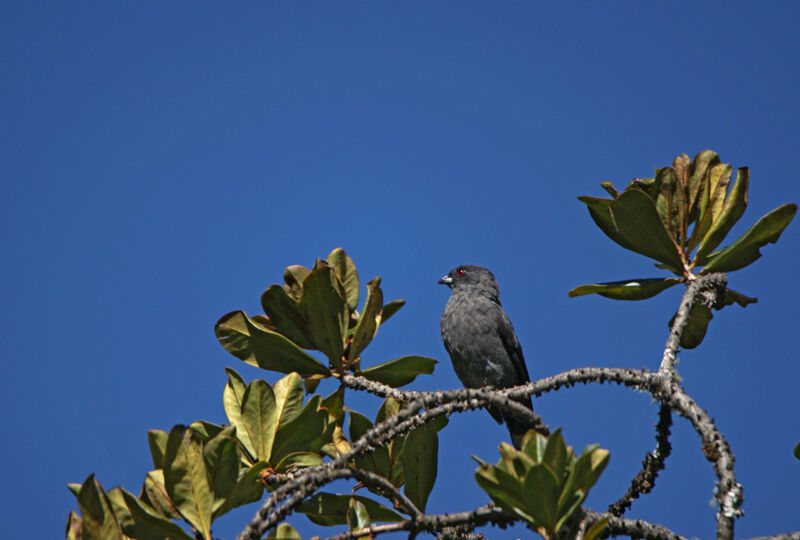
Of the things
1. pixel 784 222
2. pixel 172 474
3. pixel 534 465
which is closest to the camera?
pixel 534 465

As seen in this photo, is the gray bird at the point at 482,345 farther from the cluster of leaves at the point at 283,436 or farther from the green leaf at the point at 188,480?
the green leaf at the point at 188,480

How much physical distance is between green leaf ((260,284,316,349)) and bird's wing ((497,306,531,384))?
3.63 metres

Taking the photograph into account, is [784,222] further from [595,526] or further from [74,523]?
[74,523]

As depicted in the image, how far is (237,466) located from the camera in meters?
2.17

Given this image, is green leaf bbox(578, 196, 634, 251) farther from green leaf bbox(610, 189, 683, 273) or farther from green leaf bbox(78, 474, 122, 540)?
green leaf bbox(78, 474, 122, 540)

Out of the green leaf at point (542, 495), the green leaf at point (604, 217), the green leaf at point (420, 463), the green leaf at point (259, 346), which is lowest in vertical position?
the green leaf at point (542, 495)

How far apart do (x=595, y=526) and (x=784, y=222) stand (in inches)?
64.9

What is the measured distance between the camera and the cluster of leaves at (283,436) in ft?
6.91

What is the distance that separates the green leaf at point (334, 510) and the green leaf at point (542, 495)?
808 millimetres

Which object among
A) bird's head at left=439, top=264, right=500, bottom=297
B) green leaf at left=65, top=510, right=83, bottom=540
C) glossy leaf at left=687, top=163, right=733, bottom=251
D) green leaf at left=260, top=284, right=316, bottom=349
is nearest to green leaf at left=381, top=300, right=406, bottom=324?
green leaf at left=260, top=284, right=316, bottom=349

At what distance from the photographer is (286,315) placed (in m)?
2.95

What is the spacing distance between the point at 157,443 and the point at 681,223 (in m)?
2.30

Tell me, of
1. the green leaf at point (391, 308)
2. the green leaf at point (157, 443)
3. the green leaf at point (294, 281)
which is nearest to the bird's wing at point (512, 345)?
the green leaf at point (391, 308)

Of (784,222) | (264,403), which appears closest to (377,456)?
(264,403)
